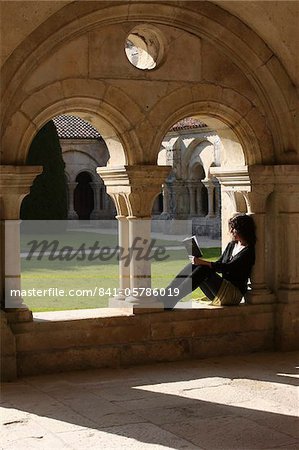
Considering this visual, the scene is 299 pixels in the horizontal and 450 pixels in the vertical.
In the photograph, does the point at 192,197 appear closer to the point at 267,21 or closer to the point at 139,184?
the point at 267,21

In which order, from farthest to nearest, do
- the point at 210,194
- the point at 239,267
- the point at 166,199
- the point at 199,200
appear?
the point at 166,199, the point at 199,200, the point at 210,194, the point at 239,267

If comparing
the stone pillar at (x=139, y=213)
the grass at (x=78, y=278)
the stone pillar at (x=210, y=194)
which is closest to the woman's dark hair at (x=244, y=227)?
the stone pillar at (x=139, y=213)

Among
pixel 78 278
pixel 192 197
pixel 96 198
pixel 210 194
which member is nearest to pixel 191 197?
pixel 192 197

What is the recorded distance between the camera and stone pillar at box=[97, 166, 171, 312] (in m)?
7.06

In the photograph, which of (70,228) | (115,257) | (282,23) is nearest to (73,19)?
(282,23)

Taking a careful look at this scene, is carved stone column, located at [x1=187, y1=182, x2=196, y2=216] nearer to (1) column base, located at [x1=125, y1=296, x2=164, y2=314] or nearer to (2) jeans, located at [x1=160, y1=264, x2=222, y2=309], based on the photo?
(2) jeans, located at [x1=160, y1=264, x2=222, y2=309]

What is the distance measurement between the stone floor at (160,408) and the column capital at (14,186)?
1.30 meters

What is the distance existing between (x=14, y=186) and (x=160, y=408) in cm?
207

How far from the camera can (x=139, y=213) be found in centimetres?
712

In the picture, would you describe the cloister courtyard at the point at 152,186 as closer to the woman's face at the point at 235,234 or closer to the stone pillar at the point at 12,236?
the stone pillar at the point at 12,236

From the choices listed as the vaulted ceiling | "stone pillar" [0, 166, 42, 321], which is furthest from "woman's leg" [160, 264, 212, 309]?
the vaulted ceiling

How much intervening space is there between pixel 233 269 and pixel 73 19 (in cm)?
250

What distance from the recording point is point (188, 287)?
23.5ft

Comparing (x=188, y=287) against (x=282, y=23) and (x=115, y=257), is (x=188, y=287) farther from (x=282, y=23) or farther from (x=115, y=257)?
(x=115, y=257)
